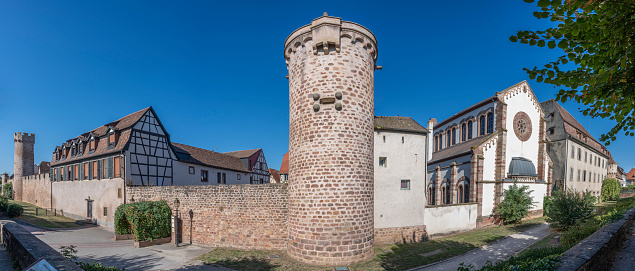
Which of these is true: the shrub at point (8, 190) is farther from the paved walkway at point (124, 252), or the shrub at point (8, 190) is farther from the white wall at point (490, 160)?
the white wall at point (490, 160)

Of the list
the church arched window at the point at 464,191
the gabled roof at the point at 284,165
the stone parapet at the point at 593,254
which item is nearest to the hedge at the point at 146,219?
the stone parapet at the point at 593,254

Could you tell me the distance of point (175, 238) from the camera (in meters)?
14.8

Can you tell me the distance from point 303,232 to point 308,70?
6223 millimetres

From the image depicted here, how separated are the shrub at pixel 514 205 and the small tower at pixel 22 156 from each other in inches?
2428

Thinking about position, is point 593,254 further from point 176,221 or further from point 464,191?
point 464,191

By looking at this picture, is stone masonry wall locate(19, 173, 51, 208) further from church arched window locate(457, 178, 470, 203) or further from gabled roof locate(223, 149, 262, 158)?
church arched window locate(457, 178, 470, 203)

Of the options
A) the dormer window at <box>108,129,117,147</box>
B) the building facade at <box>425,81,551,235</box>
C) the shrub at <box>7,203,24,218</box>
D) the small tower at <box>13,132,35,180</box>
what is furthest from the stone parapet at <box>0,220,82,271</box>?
the small tower at <box>13,132,35,180</box>

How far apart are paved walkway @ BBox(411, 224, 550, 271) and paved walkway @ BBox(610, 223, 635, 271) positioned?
4012 millimetres

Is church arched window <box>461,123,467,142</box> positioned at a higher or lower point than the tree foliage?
higher

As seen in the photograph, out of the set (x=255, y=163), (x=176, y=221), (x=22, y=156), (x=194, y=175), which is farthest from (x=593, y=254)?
(x=22, y=156)

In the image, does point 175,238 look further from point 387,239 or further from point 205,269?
point 387,239

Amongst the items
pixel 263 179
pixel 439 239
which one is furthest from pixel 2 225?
pixel 263 179

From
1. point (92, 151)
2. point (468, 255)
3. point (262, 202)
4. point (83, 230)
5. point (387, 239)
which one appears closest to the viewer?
point (468, 255)

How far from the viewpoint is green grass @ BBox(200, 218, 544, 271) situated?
1029 cm
